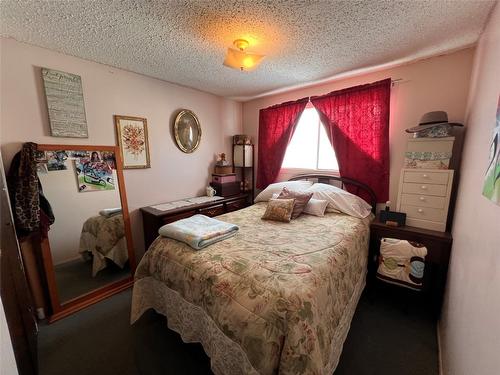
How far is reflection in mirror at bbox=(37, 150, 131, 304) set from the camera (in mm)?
1934

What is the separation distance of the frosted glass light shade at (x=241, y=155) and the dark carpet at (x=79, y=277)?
222cm

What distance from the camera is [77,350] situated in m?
1.59

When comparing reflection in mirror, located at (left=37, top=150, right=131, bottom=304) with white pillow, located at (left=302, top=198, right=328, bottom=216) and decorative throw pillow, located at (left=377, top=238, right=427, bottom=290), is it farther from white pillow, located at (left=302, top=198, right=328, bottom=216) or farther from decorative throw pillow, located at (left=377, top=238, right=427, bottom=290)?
decorative throw pillow, located at (left=377, top=238, right=427, bottom=290)

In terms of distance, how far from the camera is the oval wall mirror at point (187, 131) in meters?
2.85

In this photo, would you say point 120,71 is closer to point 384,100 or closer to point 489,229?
point 384,100

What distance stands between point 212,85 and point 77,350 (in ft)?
9.88

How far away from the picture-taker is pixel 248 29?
1585 millimetres

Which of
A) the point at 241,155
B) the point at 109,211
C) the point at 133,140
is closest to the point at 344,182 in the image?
the point at 241,155

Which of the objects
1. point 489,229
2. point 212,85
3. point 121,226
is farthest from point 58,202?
point 489,229

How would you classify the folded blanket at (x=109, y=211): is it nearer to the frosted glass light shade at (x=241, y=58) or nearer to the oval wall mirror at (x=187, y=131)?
the oval wall mirror at (x=187, y=131)

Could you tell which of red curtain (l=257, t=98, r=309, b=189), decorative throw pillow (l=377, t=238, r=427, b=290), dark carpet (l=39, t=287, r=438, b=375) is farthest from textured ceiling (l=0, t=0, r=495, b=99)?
dark carpet (l=39, t=287, r=438, b=375)

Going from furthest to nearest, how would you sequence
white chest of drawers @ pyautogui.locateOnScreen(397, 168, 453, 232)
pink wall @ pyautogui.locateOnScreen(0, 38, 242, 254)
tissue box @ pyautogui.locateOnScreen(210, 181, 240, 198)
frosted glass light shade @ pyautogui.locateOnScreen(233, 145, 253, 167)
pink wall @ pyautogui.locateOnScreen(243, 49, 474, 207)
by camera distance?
1. frosted glass light shade @ pyautogui.locateOnScreen(233, 145, 253, 167)
2. tissue box @ pyautogui.locateOnScreen(210, 181, 240, 198)
3. pink wall @ pyautogui.locateOnScreen(243, 49, 474, 207)
4. white chest of drawers @ pyautogui.locateOnScreen(397, 168, 453, 232)
5. pink wall @ pyautogui.locateOnScreen(0, 38, 242, 254)

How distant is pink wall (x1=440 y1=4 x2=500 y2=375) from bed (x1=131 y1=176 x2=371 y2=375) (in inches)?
22.2

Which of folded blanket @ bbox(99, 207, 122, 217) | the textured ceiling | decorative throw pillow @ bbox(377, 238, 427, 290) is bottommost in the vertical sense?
decorative throw pillow @ bbox(377, 238, 427, 290)
